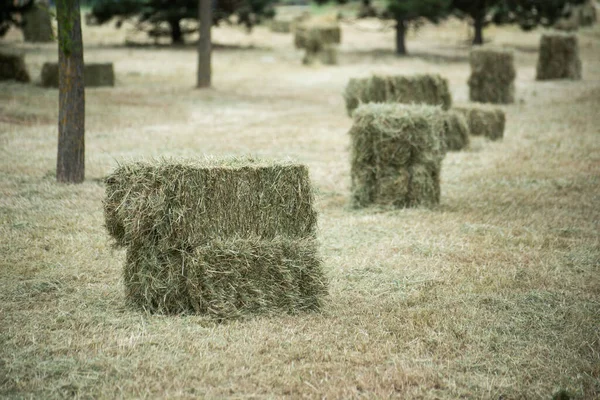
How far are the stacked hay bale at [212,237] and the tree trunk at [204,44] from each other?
14.7m

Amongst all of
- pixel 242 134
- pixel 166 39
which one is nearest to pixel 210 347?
pixel 242 134

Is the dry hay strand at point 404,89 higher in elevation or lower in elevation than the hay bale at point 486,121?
higher

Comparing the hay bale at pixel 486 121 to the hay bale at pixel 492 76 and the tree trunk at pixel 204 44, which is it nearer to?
the hay bale at pixel 492 76

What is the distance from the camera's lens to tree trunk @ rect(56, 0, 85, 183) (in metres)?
9.35

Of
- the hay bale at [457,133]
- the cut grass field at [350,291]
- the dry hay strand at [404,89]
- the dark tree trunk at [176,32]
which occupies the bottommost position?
the cut grass field at [350,291]

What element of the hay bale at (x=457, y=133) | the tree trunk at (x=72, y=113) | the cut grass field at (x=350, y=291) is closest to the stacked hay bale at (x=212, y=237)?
the cut grass field at (x=350, y=291)

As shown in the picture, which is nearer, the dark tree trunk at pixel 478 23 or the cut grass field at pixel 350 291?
the cut grass field at pixel 350 291

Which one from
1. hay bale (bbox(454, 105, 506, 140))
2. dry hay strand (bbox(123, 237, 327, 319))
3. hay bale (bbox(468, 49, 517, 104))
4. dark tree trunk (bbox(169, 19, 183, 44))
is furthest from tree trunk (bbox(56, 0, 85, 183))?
dark tree trunk (bbox(169, 19, 183, 44))

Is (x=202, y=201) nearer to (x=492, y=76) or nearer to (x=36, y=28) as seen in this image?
(x=492, y=76)

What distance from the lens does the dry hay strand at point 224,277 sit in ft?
17.5

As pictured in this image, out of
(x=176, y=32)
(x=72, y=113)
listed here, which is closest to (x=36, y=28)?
(x=176, y=32)

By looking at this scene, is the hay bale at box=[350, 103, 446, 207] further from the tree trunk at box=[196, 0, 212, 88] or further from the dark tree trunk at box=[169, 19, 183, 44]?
the dark tree trunk at box=[169, 19, 183, 44]

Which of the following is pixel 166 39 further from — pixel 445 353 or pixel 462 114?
pixel 445 353

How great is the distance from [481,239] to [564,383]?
3147mm
